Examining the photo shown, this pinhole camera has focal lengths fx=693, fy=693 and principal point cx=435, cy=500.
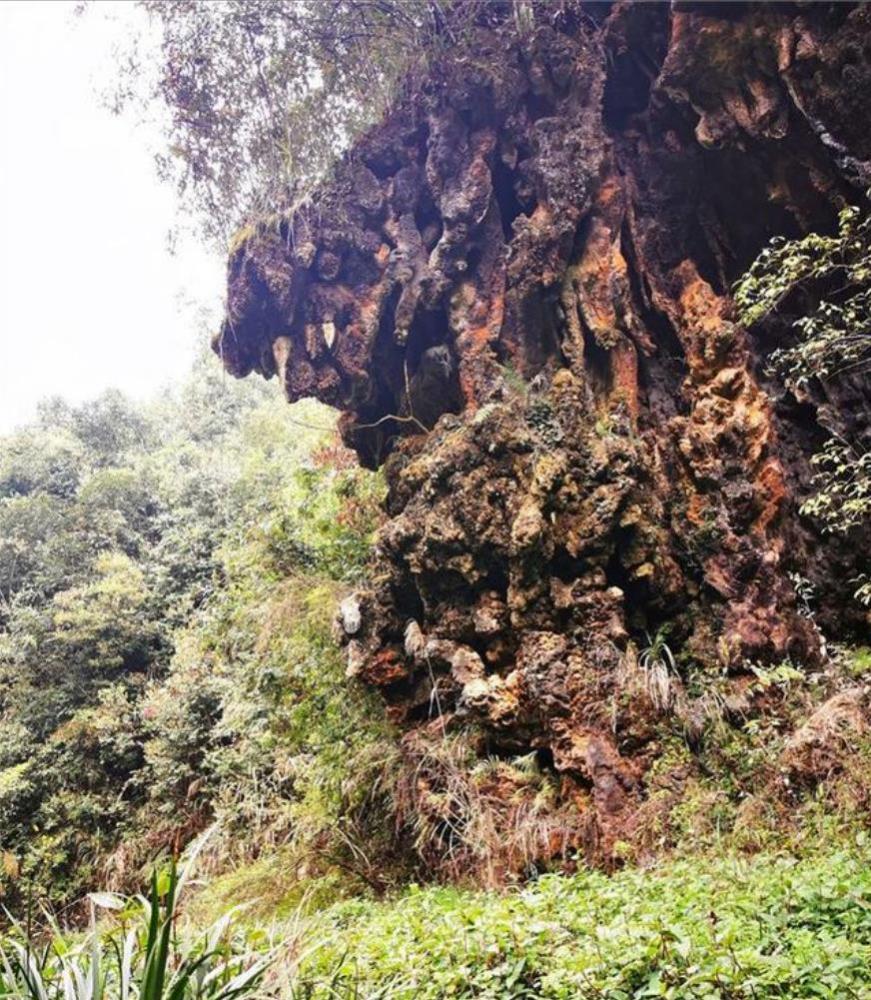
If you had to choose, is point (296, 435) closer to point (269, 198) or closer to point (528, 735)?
point (269, 198)

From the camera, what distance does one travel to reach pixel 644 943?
8.79ft

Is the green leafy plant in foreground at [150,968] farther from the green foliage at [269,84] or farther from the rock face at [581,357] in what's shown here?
the green foliage at [269,84]

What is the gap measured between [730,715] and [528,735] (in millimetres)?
1469

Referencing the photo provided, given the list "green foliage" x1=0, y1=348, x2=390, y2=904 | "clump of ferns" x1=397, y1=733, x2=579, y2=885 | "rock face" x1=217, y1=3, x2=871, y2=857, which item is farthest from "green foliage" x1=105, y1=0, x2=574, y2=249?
"clump of ferns" x1=397, y1=733, x2=579, y2=885

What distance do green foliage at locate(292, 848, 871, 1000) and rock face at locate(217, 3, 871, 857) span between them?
1.29 metres

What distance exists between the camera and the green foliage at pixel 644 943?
241cm

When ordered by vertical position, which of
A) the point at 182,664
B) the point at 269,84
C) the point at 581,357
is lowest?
the point at 182,664

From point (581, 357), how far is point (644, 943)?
5145 mm

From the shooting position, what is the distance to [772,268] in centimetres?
617

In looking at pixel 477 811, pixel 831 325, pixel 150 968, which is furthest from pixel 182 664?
pixel 831 325

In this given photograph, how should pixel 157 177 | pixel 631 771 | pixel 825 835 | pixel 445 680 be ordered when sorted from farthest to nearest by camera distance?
pixel 157 177
pixel 445 680
pixel 631 771
pixel 825 835

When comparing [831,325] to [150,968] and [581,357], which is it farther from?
[150,968]

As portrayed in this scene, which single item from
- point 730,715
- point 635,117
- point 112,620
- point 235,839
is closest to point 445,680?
point 730,715

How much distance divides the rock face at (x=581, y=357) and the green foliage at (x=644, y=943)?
1.29m
